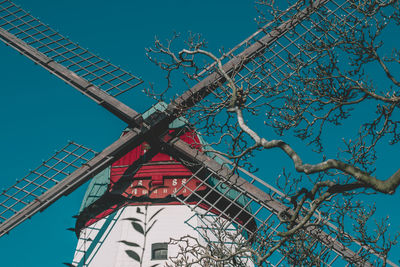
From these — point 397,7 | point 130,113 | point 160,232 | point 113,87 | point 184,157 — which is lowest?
point 160,232

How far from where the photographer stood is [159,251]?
10.1 meters

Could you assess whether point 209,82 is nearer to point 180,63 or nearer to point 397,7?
point 180,63

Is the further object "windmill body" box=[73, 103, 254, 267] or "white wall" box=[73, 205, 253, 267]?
"windmill body" box=[73, 103, 254, 267]

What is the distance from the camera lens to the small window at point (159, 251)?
392 inches

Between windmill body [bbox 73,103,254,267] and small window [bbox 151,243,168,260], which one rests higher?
windmill body [bbox 73,103,254,267]

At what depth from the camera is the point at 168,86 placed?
877cm

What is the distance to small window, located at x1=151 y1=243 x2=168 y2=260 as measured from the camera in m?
9.95

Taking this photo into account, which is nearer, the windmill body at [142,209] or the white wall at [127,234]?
the white wall at [127,234]

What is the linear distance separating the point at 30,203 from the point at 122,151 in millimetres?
2338

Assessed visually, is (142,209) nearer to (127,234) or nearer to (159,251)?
(127,234)

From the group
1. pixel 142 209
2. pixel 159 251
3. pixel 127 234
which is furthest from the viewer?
pixel 142 209

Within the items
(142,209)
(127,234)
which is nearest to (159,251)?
(127,234)

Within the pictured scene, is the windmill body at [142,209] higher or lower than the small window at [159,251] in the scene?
higher

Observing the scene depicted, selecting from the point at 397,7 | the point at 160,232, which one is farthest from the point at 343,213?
the point at 160,232
